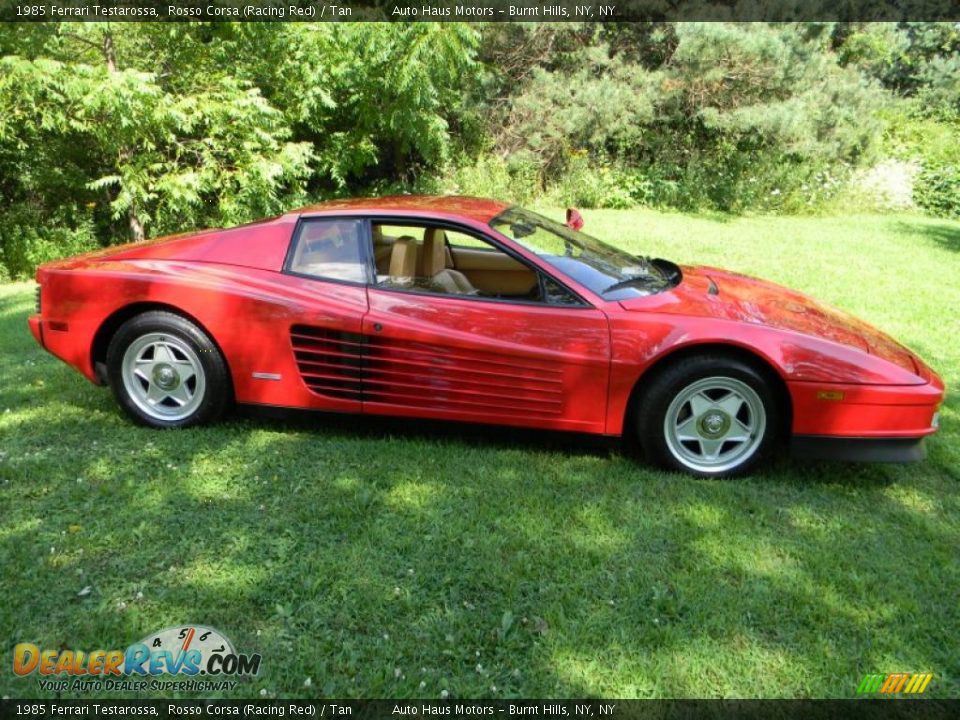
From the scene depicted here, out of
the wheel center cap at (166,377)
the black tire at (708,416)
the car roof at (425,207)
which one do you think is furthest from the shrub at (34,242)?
the black tire at (708,416)

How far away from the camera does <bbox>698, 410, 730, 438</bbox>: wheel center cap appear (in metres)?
3.71

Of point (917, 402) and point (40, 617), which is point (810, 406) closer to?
point (917, 402)

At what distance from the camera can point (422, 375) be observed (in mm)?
3891

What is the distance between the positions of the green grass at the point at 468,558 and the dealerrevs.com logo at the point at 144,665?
5cm

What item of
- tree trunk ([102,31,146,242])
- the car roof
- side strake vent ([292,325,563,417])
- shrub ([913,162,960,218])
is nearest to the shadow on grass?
shrub ([913,162,960,218])

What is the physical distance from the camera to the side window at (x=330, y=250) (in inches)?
A: 160

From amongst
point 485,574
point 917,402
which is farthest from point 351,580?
point 917,402

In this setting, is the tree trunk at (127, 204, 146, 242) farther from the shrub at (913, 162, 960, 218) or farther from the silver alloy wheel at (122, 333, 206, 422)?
the shrub at (913, 162, 960, 218)

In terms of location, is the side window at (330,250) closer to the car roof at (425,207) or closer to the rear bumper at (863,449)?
the car roof at (425,207)

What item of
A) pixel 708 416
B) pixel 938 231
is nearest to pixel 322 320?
pixel 708 416

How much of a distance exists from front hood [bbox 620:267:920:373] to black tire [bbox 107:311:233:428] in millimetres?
2314

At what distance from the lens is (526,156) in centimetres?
1558

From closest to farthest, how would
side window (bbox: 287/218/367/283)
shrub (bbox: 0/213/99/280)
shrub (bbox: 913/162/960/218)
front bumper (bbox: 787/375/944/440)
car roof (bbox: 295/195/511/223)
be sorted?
front bumper (bbox: 787/375/944/440), side window (bbox: 287/218/367/283), car roof (bbox: 295/195/511/223), shrub (bbox: 0/213/99/280), shrub (bbox: 913/162/960/218)

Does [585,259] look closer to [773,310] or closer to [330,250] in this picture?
[773,310]
